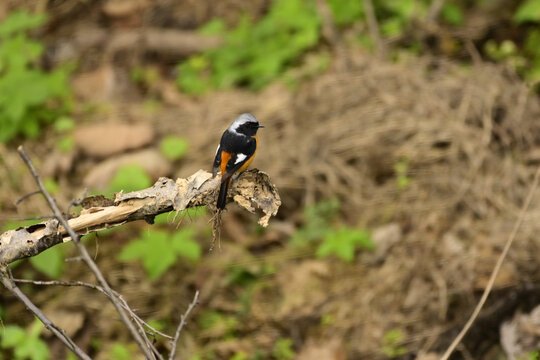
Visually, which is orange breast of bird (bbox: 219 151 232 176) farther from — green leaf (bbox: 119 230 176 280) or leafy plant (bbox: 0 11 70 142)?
leafy plant (bbox: 0 11 70 142)

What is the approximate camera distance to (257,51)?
6953 millimetres

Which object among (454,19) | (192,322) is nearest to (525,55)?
(454,19)

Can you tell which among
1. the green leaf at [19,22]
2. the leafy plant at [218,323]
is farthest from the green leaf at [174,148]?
the green leaf at [19,22]

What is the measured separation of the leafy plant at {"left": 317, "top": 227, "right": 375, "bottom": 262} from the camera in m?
4.54

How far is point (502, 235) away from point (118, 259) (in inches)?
123

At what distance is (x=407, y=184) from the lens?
16.6 feet

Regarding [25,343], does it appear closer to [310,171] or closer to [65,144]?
[65,144]

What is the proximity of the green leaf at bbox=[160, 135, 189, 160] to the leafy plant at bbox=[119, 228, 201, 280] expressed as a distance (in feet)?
4.12

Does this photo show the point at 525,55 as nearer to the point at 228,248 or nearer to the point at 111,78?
the point at 228,248

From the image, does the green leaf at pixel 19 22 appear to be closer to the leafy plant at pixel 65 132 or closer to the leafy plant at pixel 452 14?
the leafy plant at pixel 65 132

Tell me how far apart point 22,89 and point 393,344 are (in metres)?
4.30

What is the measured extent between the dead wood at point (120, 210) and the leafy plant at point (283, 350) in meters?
2.14

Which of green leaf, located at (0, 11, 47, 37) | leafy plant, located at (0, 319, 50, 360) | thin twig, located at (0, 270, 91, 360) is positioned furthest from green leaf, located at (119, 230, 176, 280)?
green leaf, located at (0, 11, 47, 37)

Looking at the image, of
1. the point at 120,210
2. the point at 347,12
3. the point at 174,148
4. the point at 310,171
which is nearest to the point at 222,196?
the point at 120,210
